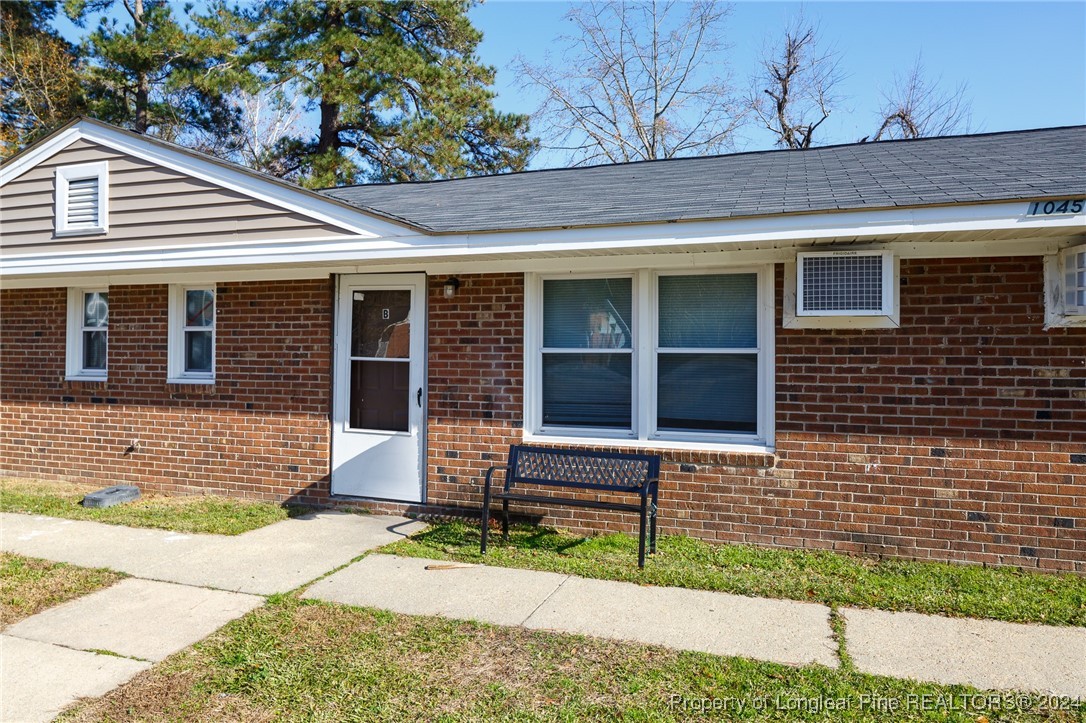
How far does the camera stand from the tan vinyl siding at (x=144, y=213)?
693 cm

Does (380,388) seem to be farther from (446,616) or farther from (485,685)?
(485,685)

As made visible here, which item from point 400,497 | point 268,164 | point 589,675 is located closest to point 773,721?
point 589,675

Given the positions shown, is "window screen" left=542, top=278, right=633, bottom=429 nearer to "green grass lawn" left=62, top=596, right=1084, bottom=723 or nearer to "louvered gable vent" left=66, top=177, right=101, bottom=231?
"green grass lawn" left=62, top=596, right=1084, bottom=723

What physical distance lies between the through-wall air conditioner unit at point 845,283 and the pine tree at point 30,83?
20811mm

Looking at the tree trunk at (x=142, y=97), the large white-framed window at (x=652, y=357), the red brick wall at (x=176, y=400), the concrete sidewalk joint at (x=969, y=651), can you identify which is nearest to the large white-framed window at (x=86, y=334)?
the red brick wall at (x=176, y=400)

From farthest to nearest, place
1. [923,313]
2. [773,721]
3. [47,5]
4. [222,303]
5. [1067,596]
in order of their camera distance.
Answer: [47,5], [222,303], [923,313], [1067,596], [773,721]

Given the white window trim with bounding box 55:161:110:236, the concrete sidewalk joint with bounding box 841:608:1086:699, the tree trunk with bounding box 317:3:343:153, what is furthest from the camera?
the tree trunk with bounding box 317:3:343:153

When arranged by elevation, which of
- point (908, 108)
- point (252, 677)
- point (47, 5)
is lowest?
point (252, 677)

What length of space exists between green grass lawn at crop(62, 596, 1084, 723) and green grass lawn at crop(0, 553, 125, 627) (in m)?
1.39

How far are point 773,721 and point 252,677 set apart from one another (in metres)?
2.48

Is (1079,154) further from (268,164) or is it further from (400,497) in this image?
(268,164)

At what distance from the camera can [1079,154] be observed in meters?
5.99

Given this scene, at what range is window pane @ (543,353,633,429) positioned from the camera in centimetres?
649

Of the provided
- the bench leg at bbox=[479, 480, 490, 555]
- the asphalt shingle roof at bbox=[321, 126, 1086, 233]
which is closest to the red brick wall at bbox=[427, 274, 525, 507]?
the asphalt shingle roof at bbox=[321, 126, 1086, 233]
